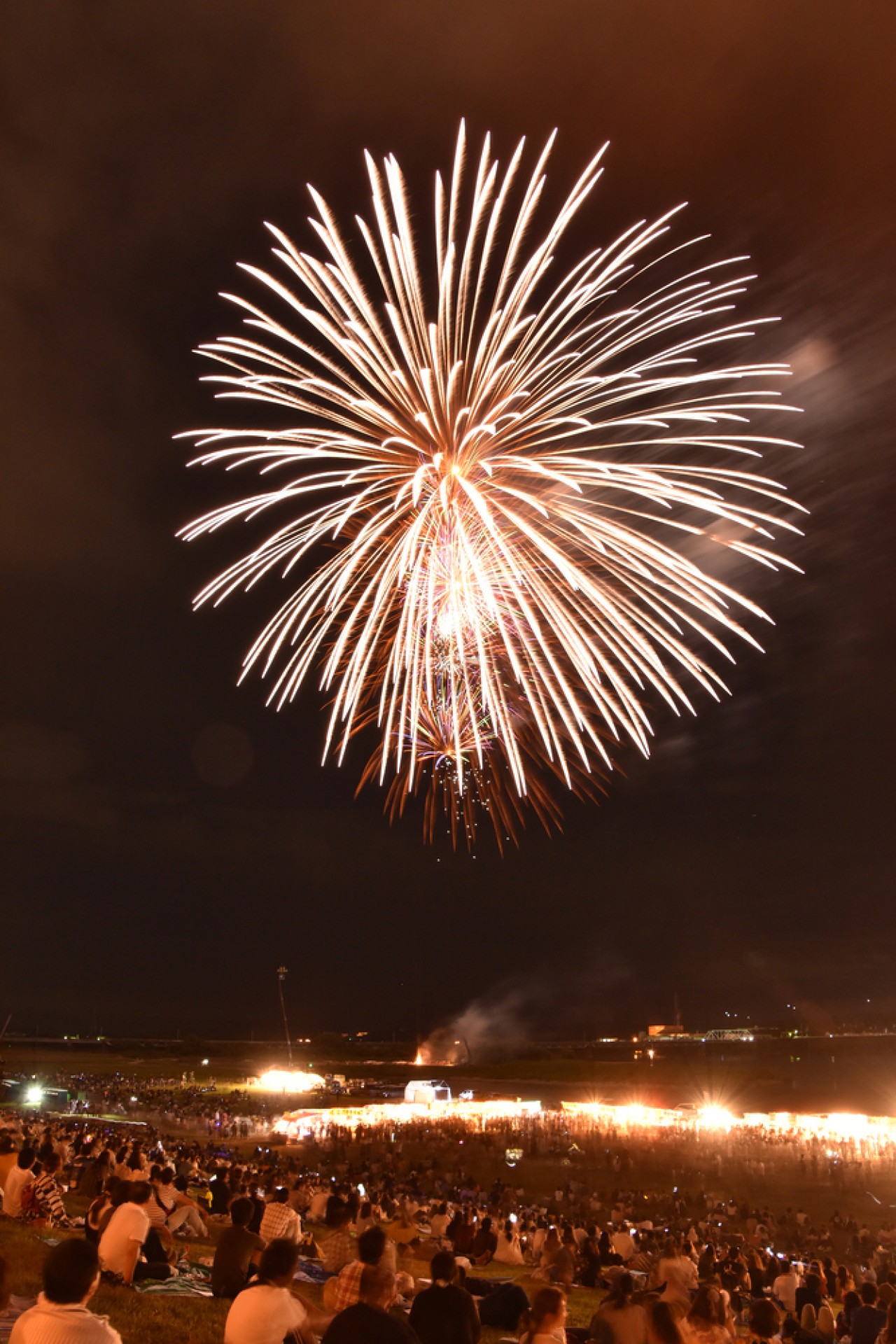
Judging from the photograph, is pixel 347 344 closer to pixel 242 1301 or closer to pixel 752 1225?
pixel 242 1301

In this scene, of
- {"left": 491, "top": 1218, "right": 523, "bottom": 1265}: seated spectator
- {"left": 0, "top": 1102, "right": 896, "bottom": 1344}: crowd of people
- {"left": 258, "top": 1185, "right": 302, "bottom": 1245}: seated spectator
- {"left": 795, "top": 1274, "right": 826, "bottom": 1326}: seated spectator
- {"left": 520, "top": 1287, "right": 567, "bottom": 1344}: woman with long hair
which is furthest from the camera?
{"left": 491, "top": 1218, "right": 523, "bottom": 1265}: seated spectator

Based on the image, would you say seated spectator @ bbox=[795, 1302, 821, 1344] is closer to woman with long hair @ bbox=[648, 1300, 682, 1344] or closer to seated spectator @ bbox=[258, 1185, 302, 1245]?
woman with long hair @ bbox=[648, 1300, 682, 1344]

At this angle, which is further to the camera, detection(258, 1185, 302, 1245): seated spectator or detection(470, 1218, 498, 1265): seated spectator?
detection(470, 1218, 498, 1265): seated spectator

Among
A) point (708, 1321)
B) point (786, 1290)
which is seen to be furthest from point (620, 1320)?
point (786, 1290)

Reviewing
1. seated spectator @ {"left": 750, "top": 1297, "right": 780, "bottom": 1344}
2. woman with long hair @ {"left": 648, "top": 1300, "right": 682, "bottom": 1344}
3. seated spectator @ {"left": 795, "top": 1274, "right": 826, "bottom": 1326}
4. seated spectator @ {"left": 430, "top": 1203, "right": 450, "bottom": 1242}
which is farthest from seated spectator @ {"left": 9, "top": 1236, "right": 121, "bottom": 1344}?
seated spectator @ {"left": 430, "top": 1203, "right": 450, "bottom": 1242}

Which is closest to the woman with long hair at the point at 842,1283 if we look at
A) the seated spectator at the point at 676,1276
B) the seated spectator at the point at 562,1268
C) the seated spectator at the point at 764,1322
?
the seated spectator at the point at 562,1268

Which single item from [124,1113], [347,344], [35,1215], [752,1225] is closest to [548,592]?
[347,344]
